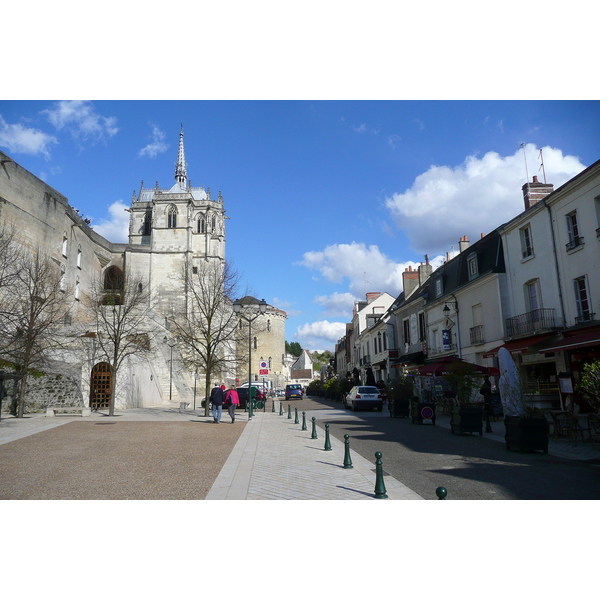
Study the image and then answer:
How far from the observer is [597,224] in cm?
1482

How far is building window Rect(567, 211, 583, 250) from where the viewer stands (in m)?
15.9

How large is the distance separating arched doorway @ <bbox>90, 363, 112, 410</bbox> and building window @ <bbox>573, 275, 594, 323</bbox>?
21.3 meters

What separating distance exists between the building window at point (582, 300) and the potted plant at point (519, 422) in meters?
6.48

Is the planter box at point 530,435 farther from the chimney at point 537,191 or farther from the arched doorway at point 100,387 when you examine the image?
the arched doorway at point 100,387

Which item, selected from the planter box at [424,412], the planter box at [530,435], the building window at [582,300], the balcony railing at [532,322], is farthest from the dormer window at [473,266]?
the planter box at [530,435]

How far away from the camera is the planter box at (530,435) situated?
30.9ft

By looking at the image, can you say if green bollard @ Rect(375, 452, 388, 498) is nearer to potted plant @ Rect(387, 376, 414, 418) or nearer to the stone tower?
potted plant @ Rect(387, 376, 414, 418)

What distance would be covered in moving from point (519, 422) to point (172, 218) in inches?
2018

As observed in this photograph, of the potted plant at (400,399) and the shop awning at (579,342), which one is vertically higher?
the shop awning at (579,342)

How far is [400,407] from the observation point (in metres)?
18.8

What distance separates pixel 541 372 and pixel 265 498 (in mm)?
15691

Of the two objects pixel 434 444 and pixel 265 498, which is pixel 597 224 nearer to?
pixel 434 444

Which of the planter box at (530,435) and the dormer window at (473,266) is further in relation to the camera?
A: the dormer window at (473,266)
